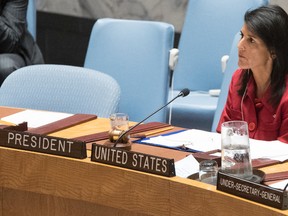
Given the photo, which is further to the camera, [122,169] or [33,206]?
[33,206]

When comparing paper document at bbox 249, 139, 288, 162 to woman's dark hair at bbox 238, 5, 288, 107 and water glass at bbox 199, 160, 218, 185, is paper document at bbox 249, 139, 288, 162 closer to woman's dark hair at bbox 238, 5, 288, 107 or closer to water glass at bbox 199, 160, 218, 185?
water glass at bbox 199, 160, 218, 185

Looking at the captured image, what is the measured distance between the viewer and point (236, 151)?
1928mm

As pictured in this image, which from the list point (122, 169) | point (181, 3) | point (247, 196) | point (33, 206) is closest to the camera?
point (247, 196)

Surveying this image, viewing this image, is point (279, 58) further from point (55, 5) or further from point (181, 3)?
point (55, 5)

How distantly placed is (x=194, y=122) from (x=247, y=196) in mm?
2206

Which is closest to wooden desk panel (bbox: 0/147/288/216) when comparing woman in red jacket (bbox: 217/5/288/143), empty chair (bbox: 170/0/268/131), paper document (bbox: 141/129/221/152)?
paper document (bbox: 141/129/221/152)

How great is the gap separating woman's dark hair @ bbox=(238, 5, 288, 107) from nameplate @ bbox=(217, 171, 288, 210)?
1.02 meters

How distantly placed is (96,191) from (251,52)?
94 centimetres

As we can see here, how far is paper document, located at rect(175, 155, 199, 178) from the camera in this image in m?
2.01

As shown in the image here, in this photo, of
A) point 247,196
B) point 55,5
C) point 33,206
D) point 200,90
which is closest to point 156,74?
point 200,90

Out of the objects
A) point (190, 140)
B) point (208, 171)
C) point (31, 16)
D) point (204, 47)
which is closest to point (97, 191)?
point (208, 171)

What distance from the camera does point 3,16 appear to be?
4375 mm

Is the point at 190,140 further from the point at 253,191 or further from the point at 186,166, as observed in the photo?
the point at 253,191

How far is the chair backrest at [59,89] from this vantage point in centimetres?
294
